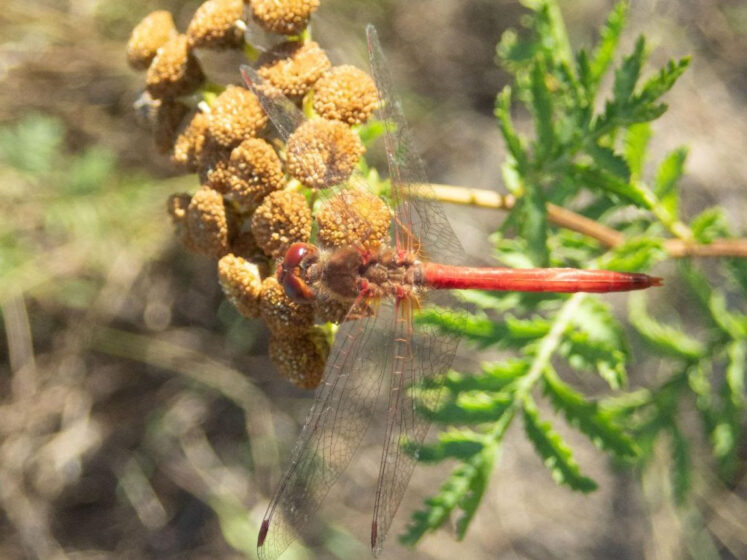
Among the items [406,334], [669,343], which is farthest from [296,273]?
[669,343]

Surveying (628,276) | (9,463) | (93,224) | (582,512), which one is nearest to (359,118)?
(628,276)

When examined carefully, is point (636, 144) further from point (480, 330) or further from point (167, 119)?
point (167, 119)

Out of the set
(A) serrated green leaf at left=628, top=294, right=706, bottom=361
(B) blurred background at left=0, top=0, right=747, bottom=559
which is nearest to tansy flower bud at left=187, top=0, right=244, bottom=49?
(B) blurred background at left=0, top=0, right=747, bottom=559

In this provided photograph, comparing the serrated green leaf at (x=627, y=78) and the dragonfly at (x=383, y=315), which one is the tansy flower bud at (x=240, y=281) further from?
the serrated green leaf at (x=627, y=78)

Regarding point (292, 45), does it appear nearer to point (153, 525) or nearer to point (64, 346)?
point (64, 346)

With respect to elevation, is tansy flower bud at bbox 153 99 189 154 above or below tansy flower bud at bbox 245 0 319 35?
below

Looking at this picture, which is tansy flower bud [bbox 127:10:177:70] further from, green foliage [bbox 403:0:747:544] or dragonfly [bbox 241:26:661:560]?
green foliage [bbox 403:0:747:544]
